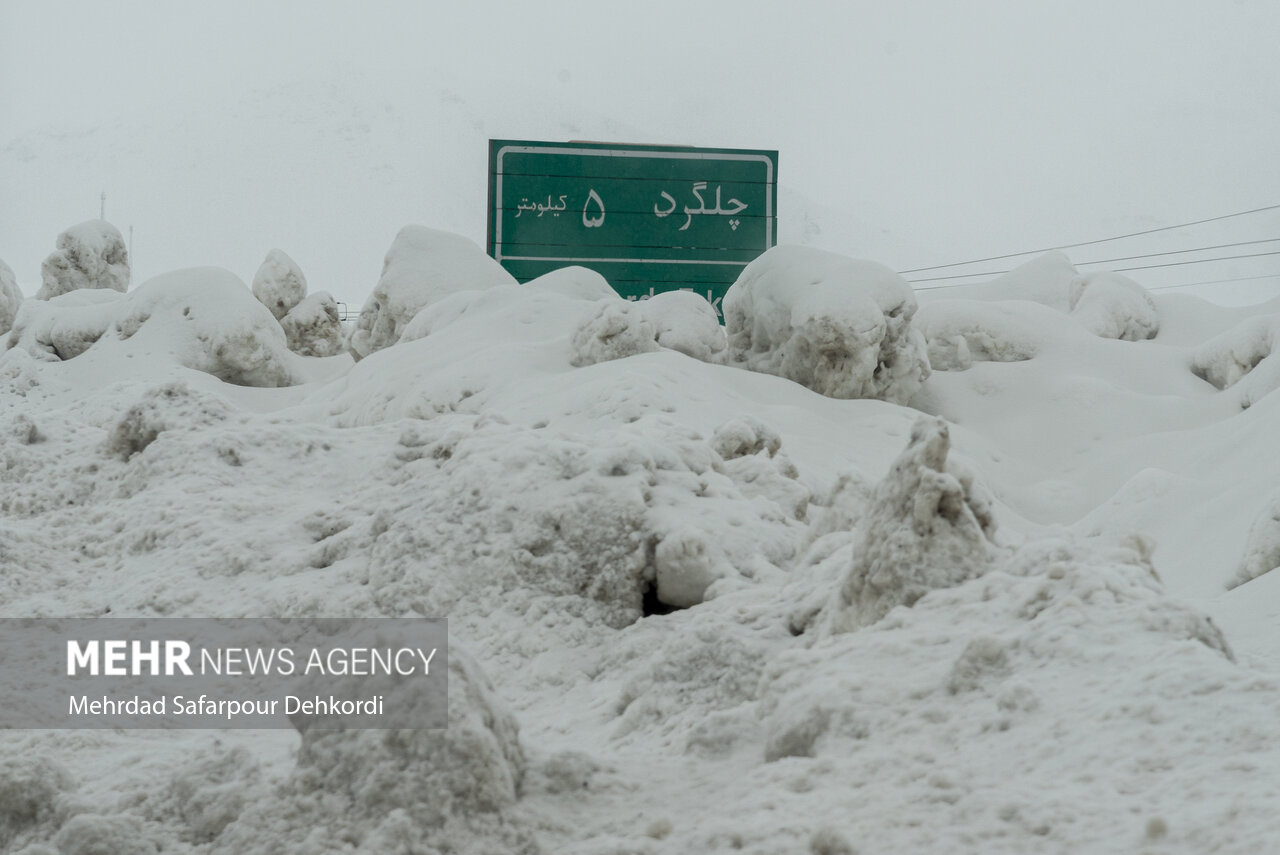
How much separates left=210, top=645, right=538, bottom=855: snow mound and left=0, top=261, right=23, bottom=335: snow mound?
42.9 feet

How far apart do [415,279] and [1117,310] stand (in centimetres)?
544

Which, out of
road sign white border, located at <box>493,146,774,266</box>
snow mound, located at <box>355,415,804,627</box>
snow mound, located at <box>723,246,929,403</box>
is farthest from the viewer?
road sign white border, located at <box>493,146,774,266</box>

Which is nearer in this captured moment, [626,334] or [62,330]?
[626,334]

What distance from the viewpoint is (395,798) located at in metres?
1.67

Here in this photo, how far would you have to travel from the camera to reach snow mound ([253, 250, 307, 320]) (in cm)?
1395

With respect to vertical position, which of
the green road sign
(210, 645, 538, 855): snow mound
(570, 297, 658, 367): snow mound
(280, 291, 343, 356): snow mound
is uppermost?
the green road sign

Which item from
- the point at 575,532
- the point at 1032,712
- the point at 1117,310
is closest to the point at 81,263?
the point at 1117,310

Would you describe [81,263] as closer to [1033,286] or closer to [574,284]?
[574,284]

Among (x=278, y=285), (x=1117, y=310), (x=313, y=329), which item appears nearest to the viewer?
(x=1117, y=310)

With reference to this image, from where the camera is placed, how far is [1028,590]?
198 cm

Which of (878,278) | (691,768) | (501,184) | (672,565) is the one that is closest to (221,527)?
(672,565)

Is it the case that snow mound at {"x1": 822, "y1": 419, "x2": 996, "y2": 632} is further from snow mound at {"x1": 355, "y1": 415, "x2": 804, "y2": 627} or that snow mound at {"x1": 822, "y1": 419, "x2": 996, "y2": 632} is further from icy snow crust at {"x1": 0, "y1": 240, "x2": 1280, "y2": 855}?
snow mound at {"x1": 355, "y1": 415, "x2": 804, "y2": 627}

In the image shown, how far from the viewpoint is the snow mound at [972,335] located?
8211 millimetres

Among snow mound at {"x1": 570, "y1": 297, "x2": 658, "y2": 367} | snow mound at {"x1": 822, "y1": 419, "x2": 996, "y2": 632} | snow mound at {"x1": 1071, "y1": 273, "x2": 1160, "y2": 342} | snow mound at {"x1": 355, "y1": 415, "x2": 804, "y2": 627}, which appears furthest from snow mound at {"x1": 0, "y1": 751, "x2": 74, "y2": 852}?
snow mound at {"x1": 1071, "y1": 273, "x2": 1160, "y2": 342}
